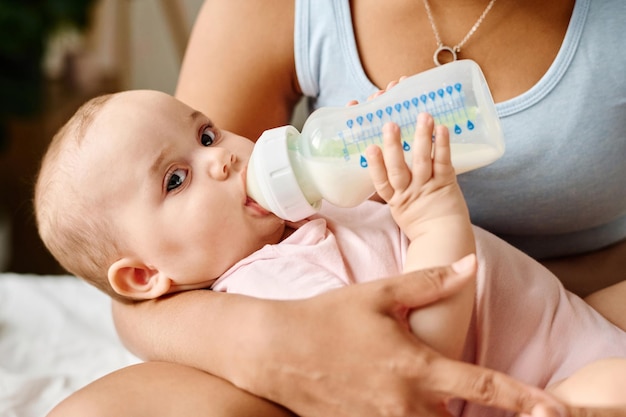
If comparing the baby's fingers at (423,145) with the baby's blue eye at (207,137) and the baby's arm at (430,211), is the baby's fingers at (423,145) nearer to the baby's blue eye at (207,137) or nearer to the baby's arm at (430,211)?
the baby's arm at (430,211)

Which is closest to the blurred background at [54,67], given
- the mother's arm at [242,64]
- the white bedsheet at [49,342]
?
the white bedsheet at [49,342]

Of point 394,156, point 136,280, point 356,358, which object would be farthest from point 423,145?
point 136,280

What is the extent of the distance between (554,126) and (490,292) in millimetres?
307

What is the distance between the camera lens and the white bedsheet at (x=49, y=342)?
124 cm

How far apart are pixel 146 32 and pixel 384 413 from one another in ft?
9.49

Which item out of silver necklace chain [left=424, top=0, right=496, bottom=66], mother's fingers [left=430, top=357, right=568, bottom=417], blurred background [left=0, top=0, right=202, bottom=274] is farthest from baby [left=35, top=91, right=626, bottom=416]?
blurred background [left=0, top=0, right=202, bottom=274]

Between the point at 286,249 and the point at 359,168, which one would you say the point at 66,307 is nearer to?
the point at 286,249

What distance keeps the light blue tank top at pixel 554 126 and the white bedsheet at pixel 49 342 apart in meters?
0.63

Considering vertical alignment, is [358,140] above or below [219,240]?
above

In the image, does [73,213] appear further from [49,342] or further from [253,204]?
[49,342]

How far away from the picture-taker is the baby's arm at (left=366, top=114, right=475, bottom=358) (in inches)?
33.3

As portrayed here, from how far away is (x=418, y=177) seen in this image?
871mm

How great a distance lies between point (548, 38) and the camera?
115 cm

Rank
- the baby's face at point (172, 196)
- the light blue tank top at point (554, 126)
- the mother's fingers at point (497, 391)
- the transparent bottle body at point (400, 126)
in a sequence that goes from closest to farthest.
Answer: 1. the mother's fingers at point (497, 391)
2. the transparent bottle body at point (400, 126)
3. the baby's face at point (172, 196)
4. the light blue tank top at point (554, 126)
